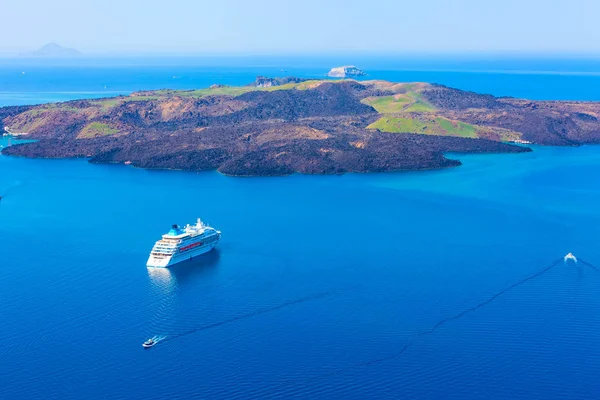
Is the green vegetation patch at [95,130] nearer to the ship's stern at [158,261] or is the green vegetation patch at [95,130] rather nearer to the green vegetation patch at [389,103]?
the green vegetation patch at [389,103]

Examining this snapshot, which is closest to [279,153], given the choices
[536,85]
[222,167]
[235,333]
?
[222,167]

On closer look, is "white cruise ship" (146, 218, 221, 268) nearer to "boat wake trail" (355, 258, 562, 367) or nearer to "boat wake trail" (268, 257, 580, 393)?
"boat wake trail" (268, 257, 580, 393)

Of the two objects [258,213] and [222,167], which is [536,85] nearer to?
[222,167]

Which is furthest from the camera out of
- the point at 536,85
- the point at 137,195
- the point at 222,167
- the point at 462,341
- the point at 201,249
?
the point at 536,85

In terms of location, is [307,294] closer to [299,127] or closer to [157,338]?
[157,338]

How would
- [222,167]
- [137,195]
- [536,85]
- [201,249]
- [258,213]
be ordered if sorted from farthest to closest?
[536,85]
[222,167]
[137,195]
[258,213]
[201,249]

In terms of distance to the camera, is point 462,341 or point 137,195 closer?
point 462,341

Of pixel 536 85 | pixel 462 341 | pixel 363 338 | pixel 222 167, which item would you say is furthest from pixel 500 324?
pixel 536 85
